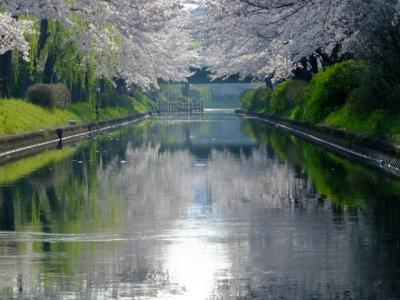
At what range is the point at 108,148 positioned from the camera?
144 feet

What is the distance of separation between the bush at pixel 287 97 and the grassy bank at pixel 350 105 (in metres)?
0.24

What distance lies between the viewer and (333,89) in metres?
51.5

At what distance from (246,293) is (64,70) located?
193ft

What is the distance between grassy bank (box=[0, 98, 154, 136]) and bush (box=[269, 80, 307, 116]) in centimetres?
1260

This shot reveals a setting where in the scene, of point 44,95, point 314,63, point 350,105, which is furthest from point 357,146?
point 314,63

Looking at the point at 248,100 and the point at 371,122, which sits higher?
the point at 371,122

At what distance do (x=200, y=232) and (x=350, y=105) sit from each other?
1113 inches

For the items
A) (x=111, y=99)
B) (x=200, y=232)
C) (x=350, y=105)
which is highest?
(x=350, y=105)

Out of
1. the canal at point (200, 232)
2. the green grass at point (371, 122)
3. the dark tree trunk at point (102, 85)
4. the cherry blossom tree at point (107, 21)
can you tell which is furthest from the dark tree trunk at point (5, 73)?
the dark tree trunk at point (102, 85)

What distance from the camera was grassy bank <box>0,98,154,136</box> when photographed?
151 feet

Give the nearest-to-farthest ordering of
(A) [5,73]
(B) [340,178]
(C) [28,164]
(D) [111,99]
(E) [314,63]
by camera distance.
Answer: (B) [340,178] < (C) [28,164] < (A) [5,73] < (E) [314,63] < (D) [111,99]

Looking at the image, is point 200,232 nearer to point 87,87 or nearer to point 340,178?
point 340,178

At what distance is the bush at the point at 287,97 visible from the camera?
74106 millimetres

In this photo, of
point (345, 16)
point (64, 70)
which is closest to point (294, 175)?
point (345, 16)
